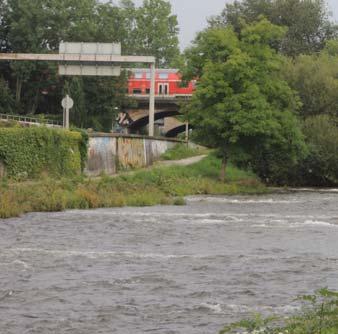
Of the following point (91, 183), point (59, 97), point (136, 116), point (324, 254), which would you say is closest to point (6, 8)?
point (59, 97)

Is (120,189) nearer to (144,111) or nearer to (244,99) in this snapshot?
(244,99)

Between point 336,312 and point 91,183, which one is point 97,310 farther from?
point 91,183

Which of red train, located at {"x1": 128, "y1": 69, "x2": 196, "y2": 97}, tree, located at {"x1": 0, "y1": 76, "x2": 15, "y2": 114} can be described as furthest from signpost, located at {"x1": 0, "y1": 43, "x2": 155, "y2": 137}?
red train, located at {"x1": 128, "y1": 69, "x2": 196, "y2": 97}

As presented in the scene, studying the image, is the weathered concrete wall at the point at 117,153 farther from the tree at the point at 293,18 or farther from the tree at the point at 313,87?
the tree at the point at 293,18

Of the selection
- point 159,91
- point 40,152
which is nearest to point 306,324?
point 40,152

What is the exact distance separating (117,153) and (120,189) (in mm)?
12610

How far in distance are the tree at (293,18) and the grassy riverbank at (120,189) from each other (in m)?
42.7

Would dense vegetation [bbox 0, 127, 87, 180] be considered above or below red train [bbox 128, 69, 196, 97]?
below

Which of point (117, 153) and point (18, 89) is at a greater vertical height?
point (18, 89)

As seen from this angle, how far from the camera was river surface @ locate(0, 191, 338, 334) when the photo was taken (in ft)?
42.6

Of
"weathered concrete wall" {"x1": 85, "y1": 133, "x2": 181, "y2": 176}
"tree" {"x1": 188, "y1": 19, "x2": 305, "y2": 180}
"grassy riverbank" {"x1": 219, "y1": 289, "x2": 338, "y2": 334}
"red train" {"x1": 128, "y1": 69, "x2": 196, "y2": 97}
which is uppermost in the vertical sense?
"red train" {"x1": 128, "y1": 69, "x2": 196, "y2": 97}

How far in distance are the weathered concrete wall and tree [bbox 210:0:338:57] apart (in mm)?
38278

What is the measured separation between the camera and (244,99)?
1886 inches

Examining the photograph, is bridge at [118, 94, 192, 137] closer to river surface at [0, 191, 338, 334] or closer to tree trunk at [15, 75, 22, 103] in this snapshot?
tree trunk at [15, 75, 22, 103]
